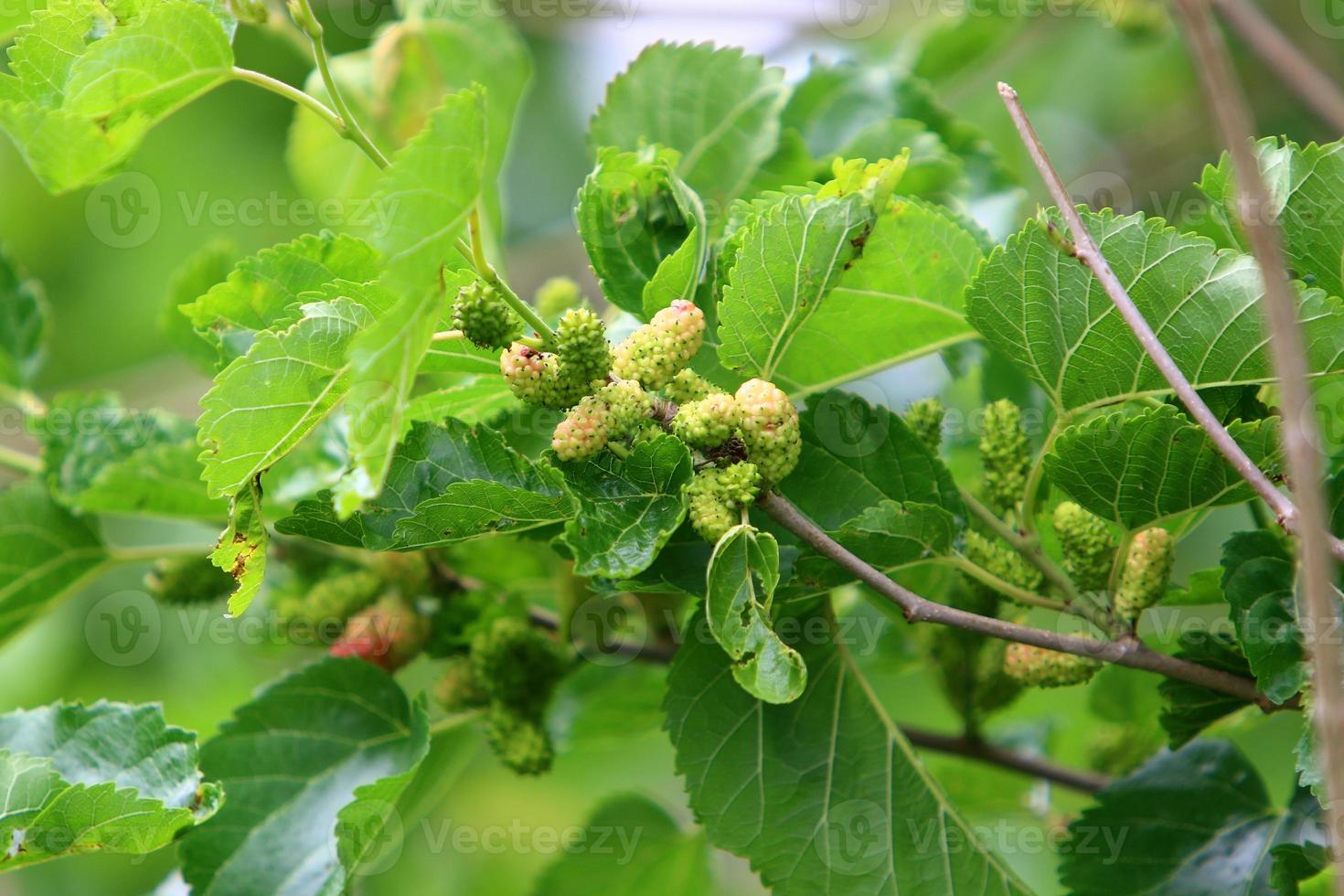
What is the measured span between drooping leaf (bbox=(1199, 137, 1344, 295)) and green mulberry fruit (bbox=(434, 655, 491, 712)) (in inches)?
35.6

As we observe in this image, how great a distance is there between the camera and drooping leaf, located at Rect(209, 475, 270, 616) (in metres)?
0.91

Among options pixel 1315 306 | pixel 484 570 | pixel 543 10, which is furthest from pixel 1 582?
pixel 543 10

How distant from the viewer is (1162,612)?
4.50ft

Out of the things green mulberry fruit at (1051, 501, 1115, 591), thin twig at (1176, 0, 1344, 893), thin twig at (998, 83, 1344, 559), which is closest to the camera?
thin twig at (1176, 0, 1344, 893)

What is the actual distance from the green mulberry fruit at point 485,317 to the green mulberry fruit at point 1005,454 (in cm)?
45

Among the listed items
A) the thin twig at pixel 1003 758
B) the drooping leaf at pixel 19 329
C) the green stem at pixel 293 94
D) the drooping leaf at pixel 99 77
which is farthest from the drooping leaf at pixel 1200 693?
the drooping leaf at pixel 19 329

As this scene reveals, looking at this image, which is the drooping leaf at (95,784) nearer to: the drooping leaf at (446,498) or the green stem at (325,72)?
the drooping leaf at (446,498)

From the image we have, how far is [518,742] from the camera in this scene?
129 centimetres

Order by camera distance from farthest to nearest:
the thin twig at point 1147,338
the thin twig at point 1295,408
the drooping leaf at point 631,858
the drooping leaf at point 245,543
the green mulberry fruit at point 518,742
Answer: the drooping leaf at point 631,858, the green mulberry fruit at point 518,742, the drooping leaf at point 245,543, the thin twig at point 1147,338, the thin twig at point 1295,408

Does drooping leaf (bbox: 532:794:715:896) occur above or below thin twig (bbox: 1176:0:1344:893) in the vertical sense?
below

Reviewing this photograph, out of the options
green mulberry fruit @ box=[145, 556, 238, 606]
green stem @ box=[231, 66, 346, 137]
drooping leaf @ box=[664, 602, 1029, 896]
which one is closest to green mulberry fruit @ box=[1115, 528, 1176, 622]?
drooping leaf @ box=[664, 602, 1029, 896]

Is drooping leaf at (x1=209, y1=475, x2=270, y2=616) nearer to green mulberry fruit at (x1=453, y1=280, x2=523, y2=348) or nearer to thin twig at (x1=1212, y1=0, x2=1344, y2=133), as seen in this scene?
green mulberry fruit at (x1=453, y1=280, x2=523, y2=348)

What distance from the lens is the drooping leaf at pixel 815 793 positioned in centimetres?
105

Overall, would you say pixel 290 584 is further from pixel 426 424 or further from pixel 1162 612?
pixel 1162 612
